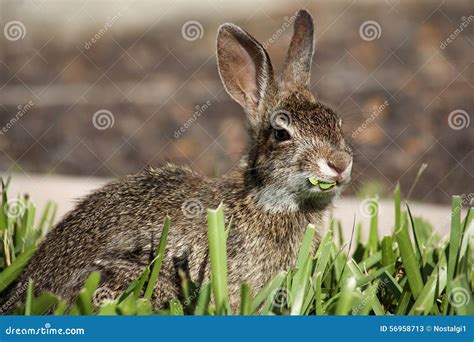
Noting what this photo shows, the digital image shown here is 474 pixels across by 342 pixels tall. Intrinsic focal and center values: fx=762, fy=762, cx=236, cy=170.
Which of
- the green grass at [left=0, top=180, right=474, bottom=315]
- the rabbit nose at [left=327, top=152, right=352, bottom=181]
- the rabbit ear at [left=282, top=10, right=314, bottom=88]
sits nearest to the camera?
the green grass at [left=0, top=180, right=474, bottom=315]

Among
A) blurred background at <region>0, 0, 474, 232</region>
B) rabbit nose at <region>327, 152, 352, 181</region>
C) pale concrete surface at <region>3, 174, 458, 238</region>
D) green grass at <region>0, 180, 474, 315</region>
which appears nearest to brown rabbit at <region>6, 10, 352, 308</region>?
rabbit nose at <region>327, 152, 352, 181</region>

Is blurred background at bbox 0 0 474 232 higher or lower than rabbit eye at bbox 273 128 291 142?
higher

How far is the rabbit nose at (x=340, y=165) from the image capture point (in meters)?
3.39

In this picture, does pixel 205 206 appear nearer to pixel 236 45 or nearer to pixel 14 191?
pixel 236 45

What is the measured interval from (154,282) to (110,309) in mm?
430

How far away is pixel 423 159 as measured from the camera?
6.66 m

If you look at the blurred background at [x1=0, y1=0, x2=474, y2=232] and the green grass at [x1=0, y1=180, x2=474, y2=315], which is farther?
the blurred background at [x1=0, y1=0, x2=474, y2=232]

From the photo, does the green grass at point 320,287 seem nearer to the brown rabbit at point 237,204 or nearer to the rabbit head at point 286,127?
the brown rabbit at point 237,204

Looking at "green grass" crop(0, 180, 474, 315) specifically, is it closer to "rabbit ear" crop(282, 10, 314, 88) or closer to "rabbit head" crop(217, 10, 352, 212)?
"rabbit head" crop(217, 10, 352, 212)

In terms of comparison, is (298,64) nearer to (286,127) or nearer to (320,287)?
(286,127)

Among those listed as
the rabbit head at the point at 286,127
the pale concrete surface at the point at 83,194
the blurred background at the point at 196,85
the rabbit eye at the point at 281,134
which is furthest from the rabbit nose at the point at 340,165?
the blurred background at the point at 196,85

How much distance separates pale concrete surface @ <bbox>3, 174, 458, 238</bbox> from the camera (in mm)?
5117

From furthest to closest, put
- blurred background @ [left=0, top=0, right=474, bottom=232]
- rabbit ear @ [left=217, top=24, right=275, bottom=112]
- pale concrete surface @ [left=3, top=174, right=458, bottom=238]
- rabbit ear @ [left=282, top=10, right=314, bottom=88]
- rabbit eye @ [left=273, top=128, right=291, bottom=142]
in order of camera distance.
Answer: blurred background @ [left=0, top=0, right=474, bottom=232] < pale concrete surface @ [left=3, top=174, right=458, bottom=238] < rabbit ear @ [left=282, top=10, right=314, bottom=88] < rabbit ear @ [left=217, top=24, right=275, bottom=112] < rabbit eye @ [left=273, top=128, right=291, bottom=142]

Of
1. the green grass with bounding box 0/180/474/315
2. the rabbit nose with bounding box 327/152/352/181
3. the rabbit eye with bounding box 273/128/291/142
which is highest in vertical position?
the rabbit eye with bounding box 273/128/291/142
